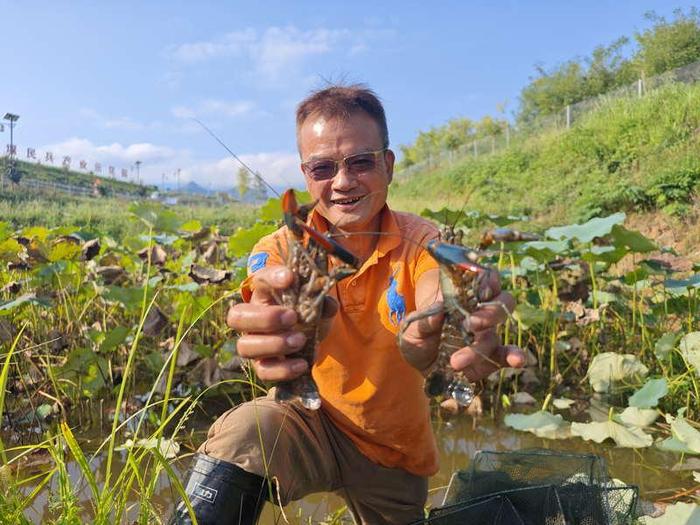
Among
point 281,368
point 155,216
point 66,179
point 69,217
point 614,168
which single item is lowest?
point 281,368

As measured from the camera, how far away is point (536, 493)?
70.6 inches

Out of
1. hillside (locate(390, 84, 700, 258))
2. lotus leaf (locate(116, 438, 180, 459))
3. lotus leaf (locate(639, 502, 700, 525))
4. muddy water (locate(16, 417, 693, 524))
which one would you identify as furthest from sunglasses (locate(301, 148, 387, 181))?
hillside (locate(390, 84, 700, 258))

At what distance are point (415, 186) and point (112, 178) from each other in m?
31.9

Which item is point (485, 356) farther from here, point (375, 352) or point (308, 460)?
point (308, 460)

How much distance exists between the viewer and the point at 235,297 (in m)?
4.00

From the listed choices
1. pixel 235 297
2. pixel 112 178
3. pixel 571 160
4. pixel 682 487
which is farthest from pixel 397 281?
pixel 112 178

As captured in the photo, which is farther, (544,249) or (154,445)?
(544,249)

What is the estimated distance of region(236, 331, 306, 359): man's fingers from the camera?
4.12 feet

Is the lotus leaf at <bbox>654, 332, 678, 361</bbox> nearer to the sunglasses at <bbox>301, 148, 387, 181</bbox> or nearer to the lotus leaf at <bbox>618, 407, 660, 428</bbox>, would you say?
the lotus leaf at <bbox>618, 407, 660, 428</bbox>

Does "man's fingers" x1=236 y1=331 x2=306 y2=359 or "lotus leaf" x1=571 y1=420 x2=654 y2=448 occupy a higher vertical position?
"man's fingers" x1=236 y1=331 x2=306 y2=359

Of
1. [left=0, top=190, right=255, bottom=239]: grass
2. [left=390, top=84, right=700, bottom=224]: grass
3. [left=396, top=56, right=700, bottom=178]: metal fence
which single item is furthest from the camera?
[left=396, top=56, right=700, bottom=178]: metal fence

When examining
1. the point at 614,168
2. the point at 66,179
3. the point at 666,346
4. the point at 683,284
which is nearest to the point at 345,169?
the point at 666,346

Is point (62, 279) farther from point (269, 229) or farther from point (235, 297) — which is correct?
point (269, 229)

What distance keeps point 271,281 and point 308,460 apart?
829mm
